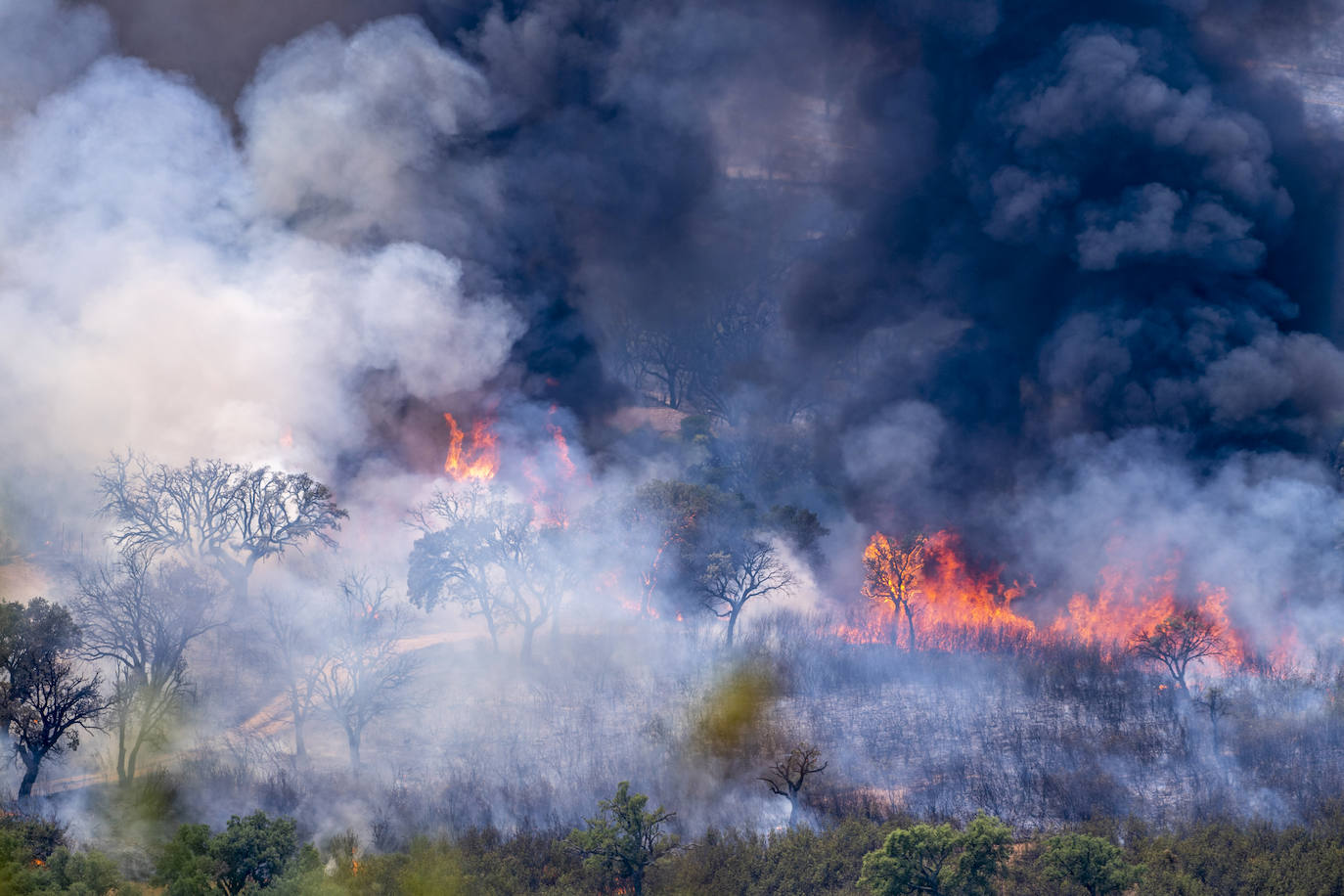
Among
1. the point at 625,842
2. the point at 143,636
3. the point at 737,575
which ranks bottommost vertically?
the point at 625,842

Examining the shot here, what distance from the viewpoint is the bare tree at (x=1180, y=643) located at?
46406 millimetres

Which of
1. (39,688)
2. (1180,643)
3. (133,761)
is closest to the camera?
(39,688)

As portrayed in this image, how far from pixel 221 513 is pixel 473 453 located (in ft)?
48.1

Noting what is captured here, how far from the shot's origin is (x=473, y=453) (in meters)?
62.4

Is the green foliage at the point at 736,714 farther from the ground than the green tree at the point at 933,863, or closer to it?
farther from the ground

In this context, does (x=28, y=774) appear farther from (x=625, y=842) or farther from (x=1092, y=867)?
(x=1092, y=867)

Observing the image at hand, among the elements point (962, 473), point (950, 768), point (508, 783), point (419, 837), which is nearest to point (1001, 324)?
point (962, 473)

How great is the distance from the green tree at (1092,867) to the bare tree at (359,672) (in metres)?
22.7

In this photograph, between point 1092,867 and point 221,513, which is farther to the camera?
point 221,513

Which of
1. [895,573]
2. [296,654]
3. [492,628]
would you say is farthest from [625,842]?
[895,573]

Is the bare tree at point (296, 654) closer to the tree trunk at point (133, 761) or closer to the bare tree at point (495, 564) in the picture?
the bare tree at point (495, 564)

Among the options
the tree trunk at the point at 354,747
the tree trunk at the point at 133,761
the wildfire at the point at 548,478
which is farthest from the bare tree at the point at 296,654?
the wildfire at the point at 548,478

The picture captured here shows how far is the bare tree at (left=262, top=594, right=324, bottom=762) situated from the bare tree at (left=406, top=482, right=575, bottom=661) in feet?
15.6

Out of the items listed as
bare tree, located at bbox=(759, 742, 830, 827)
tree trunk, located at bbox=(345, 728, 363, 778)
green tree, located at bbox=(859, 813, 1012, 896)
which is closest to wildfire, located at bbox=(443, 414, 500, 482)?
tree trunk, located at bbox=(345, 728, 363, 778)
